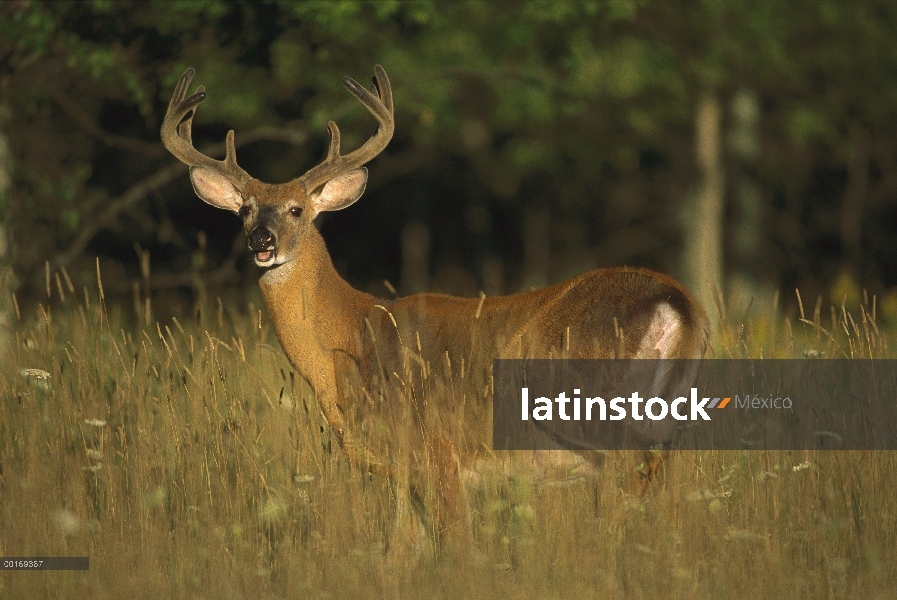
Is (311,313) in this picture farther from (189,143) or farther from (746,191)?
(746,191)

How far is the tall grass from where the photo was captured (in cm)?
415

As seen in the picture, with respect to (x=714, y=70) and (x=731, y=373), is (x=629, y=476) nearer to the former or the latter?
(x=731, y=373)

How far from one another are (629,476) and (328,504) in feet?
4.12

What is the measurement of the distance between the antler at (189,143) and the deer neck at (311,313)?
0.61m

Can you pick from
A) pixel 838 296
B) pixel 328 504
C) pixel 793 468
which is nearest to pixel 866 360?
pixel 793 468

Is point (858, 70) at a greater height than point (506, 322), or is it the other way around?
point (858, 70)

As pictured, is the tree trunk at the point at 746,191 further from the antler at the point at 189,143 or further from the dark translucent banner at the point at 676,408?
the antler at the point at 189,143

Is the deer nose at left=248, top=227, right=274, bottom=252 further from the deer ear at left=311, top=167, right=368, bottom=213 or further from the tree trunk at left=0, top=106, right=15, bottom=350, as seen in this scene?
the tree trunk at left=0, top=106, right=15, bottom=350

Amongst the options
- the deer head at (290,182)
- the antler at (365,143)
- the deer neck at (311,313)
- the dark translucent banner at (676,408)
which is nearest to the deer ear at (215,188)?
the deer head at (290,182)

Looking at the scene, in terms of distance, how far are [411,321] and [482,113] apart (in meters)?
11.1

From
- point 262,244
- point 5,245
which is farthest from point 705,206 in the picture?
point 262,244

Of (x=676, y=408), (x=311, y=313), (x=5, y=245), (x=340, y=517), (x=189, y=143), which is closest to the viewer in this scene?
(x=340, y=517)

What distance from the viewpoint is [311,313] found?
18.1 feet

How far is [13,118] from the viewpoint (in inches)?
338
